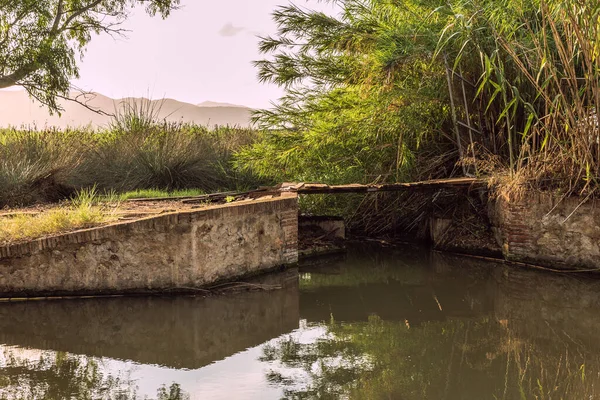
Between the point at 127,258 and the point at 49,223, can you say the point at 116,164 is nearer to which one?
the point at 49,223

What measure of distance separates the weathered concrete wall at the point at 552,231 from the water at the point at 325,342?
377 mm

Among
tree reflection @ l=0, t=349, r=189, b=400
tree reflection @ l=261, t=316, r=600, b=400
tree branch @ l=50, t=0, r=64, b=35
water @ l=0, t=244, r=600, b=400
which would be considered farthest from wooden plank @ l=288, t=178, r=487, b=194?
tree branch @ l=50, t=0, r=64, b=35

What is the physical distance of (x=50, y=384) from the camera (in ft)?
15.0

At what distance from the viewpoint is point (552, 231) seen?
8.28 meters

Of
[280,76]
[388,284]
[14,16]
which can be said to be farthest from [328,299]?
[14,16]

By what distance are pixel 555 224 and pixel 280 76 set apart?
222 inches

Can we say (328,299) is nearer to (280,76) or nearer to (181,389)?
(181,389)

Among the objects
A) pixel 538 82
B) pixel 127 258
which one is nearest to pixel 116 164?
pixel 127 258

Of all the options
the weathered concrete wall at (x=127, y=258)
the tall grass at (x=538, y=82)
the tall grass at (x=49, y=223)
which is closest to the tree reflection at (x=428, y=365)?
the weathered concrete wall at (x=127, y=258)

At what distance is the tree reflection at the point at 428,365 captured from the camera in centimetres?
449

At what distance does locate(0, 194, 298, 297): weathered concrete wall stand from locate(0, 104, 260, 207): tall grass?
4.04m

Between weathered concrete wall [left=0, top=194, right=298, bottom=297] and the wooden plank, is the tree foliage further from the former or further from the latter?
weathered concrete wall [left=0, top=194, right=298, bottom=297]

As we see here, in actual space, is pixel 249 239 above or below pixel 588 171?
below

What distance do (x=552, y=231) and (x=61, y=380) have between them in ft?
20.0
